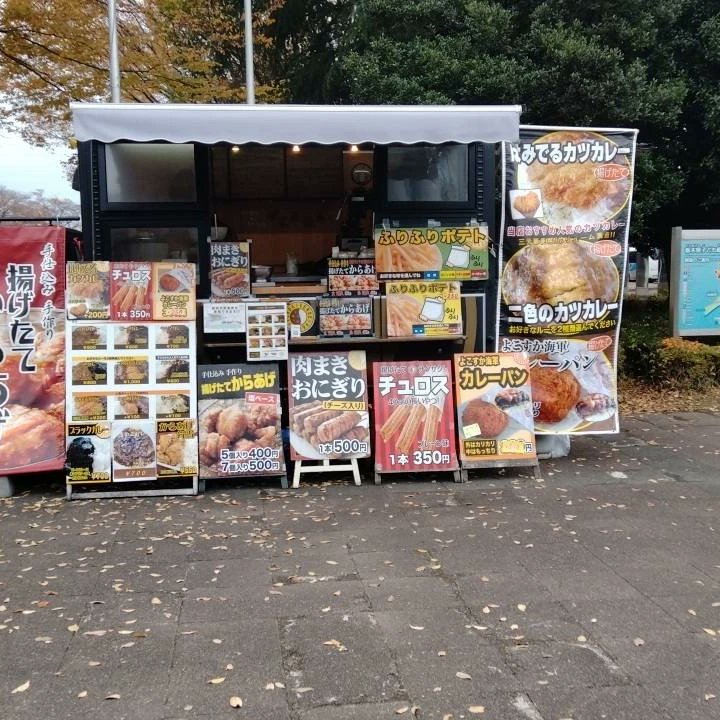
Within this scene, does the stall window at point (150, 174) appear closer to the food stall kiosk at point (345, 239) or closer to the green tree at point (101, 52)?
the food stall kiosk at point (345, 239)

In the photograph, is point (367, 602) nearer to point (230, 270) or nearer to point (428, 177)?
point (230, 270)

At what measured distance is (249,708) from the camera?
9.32ft

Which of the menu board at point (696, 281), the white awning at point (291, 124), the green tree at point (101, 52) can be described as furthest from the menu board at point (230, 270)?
the menu board at point (696, 281)

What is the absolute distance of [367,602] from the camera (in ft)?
12.3

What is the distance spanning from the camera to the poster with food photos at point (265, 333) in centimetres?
594

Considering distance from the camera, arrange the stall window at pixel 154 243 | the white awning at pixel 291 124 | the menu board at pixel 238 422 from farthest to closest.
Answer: the stall window at pixel 154 243 → the menu board at pixel 238 422 → the white awning at pixel 291 124

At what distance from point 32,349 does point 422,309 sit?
3401 millimetres

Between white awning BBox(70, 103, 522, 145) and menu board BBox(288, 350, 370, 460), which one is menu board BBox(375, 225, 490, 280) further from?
white awning BBox(70, 103, 522, 145)

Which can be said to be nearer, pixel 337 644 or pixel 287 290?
pixel 337 644

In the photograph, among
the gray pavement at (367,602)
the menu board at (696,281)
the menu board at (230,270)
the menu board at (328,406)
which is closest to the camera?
the gray pavement at (367,602)

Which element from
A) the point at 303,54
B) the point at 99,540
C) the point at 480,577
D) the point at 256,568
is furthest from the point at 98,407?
the point at 303,54

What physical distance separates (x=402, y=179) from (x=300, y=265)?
7.29 ft


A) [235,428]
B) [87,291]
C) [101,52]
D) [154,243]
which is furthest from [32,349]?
[101,52]

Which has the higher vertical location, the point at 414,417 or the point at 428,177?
the point at 428,177
